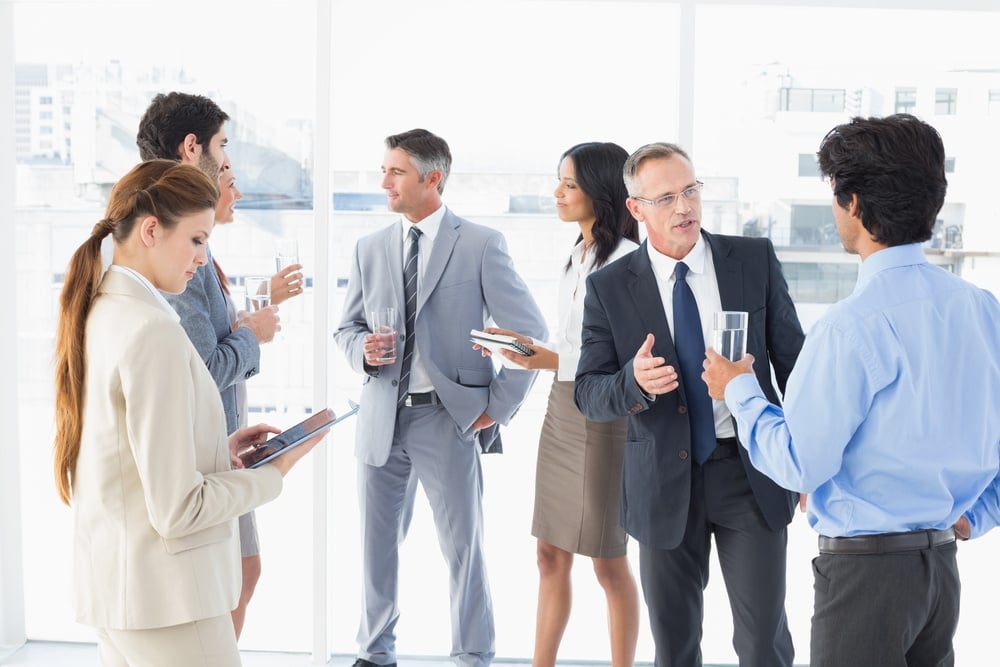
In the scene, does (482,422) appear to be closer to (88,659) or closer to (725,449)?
(725,449)

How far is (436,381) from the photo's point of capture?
3.34 m

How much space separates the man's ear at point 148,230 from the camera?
72.9 inches

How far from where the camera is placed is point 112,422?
5.72 feet

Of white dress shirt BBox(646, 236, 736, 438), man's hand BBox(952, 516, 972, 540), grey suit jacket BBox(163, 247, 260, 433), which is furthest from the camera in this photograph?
grey suit jacket BBox(163, 247, 260, 433)

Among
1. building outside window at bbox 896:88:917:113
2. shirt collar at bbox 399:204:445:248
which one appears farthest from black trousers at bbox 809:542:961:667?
building outside window at bbox 896:88:917:113

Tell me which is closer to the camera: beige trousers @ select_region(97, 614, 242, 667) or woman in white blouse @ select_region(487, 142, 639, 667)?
beige trousers @ select_region(97, 614, 242, 667)

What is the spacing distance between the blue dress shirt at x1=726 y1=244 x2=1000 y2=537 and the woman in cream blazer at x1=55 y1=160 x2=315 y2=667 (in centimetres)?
112

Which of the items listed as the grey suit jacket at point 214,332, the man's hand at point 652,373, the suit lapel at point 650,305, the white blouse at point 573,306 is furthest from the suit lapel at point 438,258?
the man's hand at point 652,373

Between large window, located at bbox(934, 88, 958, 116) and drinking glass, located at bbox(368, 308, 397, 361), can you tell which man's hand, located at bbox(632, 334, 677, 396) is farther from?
large window, located at bbox(934, 88, 958, 116)

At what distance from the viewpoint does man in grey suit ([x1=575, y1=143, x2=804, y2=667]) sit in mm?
2383

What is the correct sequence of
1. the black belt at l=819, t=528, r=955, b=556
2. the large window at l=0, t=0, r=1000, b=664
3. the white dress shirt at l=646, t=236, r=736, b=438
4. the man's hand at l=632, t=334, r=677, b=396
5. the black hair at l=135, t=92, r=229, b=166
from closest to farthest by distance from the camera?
Answer: the black belt at l=819, t=528, r=955, b=556 → the man's hand at l=632, t=334, r=677, b=396 → the white dress shirt at l=646, t=236, r=736, b=438 → the black hair at l=135, t=92, r=229, b=166 → the large window at l=0, t=0, r=1000, b=664

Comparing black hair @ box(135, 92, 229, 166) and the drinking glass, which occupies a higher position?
black hair @ box(135, 92, 229, 166)

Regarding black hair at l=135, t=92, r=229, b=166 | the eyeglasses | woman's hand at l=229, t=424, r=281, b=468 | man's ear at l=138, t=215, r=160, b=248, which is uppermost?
black hair at l=135, t=92, r=229, b=166

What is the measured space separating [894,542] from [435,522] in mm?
1890
